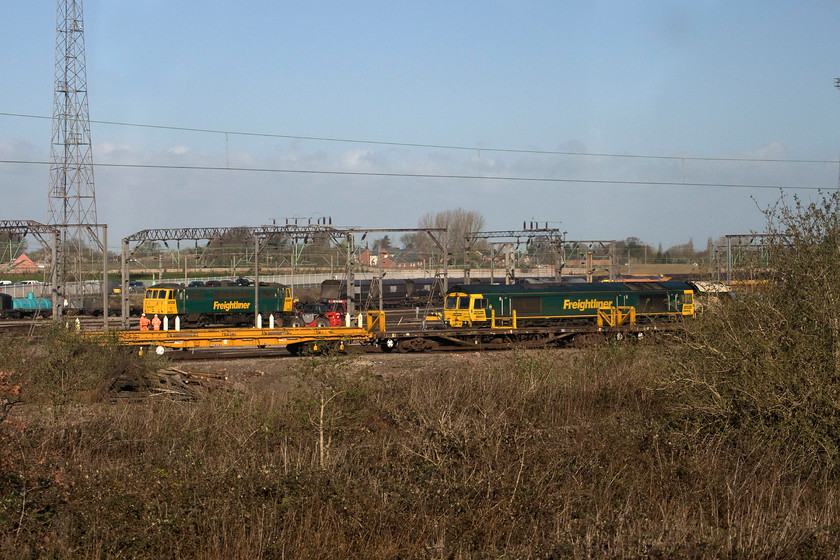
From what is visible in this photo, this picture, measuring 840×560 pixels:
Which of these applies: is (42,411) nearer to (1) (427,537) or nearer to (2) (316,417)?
(2) (316,417)

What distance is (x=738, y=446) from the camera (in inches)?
416

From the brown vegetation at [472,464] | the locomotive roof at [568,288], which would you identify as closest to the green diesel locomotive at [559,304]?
the locomotive roof at [568,288]

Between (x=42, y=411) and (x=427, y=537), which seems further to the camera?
(x=42, y=411)

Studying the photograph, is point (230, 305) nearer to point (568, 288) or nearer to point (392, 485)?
point (568, 288)

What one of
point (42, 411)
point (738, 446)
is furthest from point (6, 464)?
point (738, 446)

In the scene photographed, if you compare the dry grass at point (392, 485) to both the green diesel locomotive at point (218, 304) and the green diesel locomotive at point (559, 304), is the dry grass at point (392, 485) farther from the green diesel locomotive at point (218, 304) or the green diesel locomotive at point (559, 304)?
the green diesel locomotive at point (218, 304)

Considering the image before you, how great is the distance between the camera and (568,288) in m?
32.8

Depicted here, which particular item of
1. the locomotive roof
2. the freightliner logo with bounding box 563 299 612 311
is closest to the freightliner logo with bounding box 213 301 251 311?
the locomotive roof

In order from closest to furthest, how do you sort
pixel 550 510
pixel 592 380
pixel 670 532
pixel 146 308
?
1. pixel 670 532
2. pixel 550 510
3. pixel 592 380
4. pixel 146 308

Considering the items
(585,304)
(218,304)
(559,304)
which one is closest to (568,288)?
(585,304)

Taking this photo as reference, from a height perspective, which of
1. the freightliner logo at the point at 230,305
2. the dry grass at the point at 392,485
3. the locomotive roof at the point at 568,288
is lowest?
the dry grass at the point at 392,485

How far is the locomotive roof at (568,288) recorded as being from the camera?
31469mm

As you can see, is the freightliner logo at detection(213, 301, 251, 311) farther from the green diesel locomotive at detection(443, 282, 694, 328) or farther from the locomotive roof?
the green diesel locomotive at detection(443, 282, 694, 328)

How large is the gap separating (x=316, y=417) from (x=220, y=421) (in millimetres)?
1766
